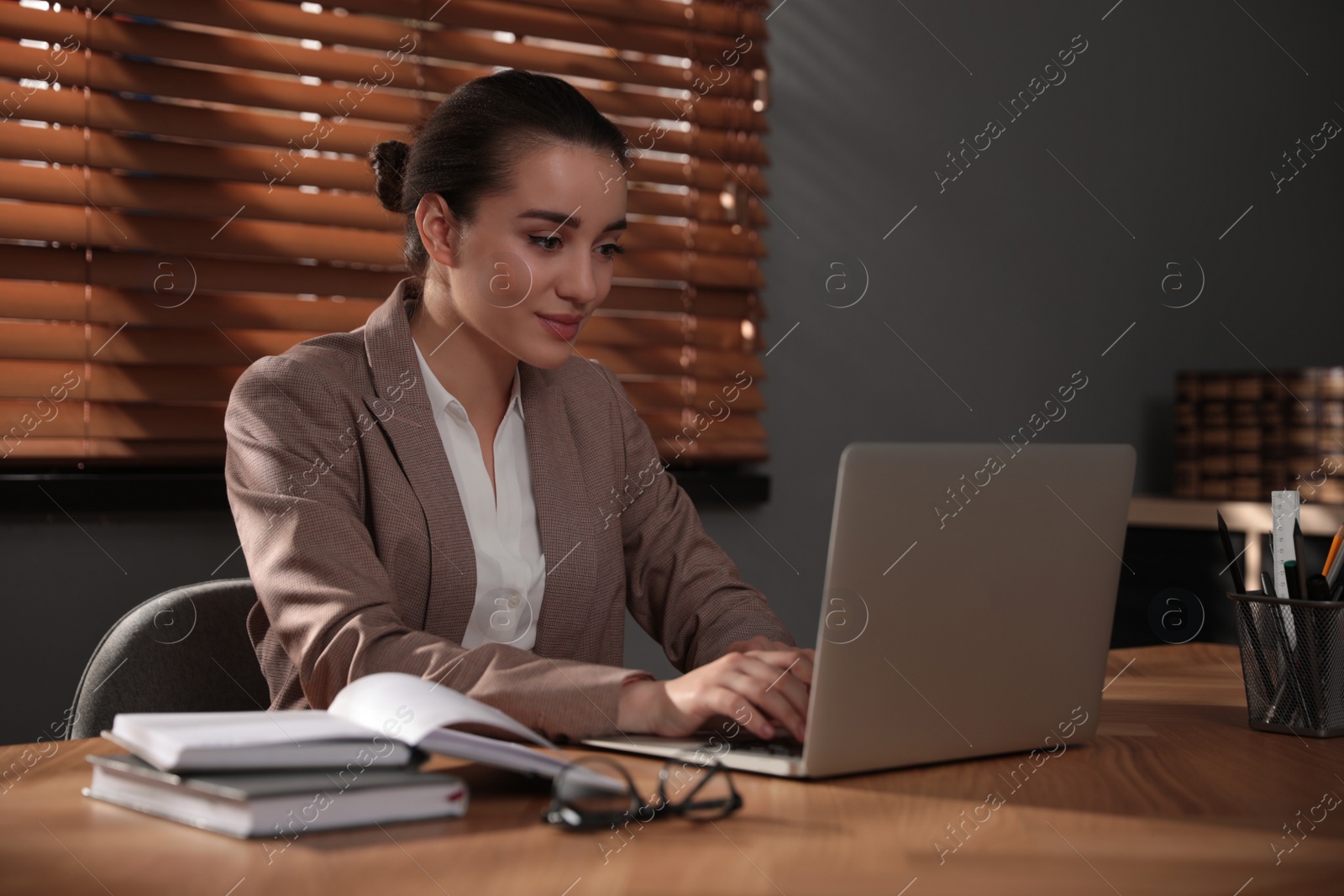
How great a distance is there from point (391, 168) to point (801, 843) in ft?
3.69

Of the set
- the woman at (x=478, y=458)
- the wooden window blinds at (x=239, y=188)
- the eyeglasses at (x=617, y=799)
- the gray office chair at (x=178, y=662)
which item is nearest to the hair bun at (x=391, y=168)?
the woman at (x=478, y=458)

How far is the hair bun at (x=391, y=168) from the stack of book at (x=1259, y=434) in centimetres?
178

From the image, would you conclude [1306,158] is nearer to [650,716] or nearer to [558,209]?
[558,209]

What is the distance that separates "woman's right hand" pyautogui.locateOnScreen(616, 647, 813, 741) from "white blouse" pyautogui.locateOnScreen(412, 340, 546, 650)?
448mm

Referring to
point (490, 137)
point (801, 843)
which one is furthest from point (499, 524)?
point (801, 843)

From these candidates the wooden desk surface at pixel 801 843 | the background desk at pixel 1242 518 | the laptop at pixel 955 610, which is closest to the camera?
the wooden desk surface at pixel 801 843

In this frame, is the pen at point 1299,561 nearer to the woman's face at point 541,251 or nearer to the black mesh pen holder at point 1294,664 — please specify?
the black mesh pen holder at point 1294,664

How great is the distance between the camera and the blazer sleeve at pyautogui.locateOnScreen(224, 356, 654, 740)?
Answer: 100 cm

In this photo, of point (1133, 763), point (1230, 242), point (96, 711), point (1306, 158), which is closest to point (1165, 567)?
point (1230, 242)

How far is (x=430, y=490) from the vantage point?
4.39ft

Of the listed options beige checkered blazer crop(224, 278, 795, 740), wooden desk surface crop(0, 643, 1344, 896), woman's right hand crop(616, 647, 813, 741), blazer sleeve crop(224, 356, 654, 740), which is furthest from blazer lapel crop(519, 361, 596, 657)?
wooden desk surface crop(0, 643, 1344, 896)

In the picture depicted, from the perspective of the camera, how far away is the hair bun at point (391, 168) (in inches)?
62.1

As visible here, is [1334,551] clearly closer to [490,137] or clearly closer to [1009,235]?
[490,137]

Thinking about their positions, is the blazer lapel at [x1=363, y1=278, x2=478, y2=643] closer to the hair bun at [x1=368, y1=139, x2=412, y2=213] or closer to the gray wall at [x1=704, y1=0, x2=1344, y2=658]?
the hair bun at [x1=368, y1=139, x2=412, y2=213]
